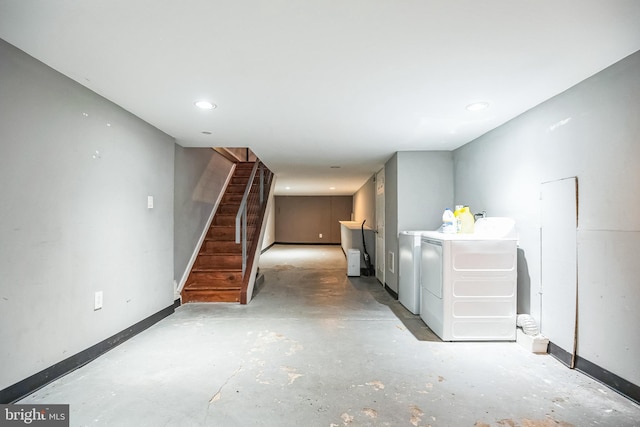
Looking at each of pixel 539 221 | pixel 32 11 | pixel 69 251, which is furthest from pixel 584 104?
pixel 69 251

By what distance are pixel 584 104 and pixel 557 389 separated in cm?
193

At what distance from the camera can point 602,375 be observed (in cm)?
188

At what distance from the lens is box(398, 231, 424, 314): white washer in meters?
3.36

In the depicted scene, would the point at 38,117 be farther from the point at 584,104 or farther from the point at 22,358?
the point at 584,104

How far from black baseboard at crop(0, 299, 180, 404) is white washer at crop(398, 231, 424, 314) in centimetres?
291

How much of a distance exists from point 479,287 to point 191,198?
394 centimetres

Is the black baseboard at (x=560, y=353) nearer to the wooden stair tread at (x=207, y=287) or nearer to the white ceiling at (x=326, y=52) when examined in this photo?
the white ceiling at (x=326, y=52)

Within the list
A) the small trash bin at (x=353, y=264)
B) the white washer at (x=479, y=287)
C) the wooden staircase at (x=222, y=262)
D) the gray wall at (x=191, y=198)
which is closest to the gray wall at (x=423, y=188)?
the white washer at (x=479, y=287)

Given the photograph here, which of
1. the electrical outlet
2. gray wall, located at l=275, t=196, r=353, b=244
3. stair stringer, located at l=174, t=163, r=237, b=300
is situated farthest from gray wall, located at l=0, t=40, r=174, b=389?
gray wall, located at l=275, t=196, r=353, b=244

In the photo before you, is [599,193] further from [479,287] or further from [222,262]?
[222,262]

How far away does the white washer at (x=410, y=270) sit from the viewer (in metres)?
3.36

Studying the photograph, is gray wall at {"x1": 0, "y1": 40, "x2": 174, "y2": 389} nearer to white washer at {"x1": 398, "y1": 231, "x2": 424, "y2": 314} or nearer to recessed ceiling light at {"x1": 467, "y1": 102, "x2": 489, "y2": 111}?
white washer at {"x1": 398, "y1": 231, "x2": 424, "y2": 314}

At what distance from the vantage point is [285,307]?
3.64 metres

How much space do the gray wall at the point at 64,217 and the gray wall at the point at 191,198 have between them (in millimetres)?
945
